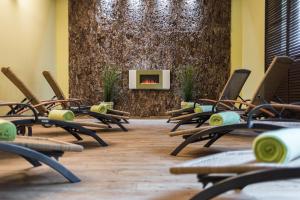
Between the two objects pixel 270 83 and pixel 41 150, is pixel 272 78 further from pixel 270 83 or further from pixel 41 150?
pixel 41 150

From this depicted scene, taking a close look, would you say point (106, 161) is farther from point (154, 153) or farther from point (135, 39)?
point (135, 39)

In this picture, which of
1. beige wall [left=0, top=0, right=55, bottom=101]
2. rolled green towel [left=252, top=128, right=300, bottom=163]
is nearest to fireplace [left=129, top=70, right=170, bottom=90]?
beige wall [left=0, top=0, right=55, bottom=101]

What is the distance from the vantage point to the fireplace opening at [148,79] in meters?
10.7

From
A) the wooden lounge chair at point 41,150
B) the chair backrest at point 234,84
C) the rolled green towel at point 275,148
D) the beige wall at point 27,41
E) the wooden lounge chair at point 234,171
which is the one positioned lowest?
the wooden lounge chair at point 41,150

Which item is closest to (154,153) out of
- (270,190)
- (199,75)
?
(270,190)

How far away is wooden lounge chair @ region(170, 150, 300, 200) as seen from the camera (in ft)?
4.53

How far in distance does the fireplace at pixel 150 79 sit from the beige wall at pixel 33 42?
1.79 m

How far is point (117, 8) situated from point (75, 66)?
6.07 ft

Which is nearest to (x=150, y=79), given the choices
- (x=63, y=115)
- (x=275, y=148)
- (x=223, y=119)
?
(x=63, y=115)

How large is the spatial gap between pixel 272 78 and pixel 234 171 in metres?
3.73

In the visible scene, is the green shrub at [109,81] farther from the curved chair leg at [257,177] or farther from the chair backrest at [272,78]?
the curved chair leg at [257,177]

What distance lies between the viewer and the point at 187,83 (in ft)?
33.4

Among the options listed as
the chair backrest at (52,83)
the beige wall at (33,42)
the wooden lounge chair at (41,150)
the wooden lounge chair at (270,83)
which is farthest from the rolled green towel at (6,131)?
the beige wall at (33,42)

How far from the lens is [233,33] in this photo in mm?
10719
